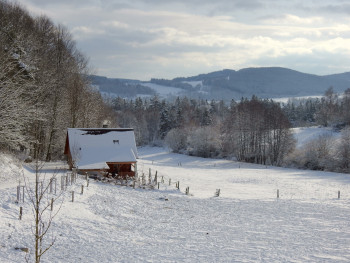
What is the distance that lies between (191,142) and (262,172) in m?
31.5

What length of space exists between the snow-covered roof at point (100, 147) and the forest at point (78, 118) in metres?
4.03

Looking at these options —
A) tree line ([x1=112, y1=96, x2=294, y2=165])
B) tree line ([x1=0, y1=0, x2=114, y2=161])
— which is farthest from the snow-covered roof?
tree line ([x1=112, y1=96, x2=294, y2=165])

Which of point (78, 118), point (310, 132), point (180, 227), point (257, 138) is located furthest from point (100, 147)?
point (310, 132)

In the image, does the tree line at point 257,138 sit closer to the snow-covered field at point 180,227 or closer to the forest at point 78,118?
the forest at point 78,118

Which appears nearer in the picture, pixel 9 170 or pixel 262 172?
pixel 9 170

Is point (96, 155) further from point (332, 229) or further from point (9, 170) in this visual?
point (332, 229)

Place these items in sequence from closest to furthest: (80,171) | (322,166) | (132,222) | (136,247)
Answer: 1. (136,247)
2. (132,222)
3. (80,171)
4. (322,166)

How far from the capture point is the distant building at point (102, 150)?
32031 mm

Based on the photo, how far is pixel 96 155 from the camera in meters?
33.1

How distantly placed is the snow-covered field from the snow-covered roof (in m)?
4.94

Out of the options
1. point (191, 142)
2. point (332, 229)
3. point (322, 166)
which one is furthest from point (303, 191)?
point (191, 142)

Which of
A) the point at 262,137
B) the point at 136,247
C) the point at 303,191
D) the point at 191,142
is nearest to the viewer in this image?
the point at 136,247

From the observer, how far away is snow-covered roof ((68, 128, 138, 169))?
106 feet

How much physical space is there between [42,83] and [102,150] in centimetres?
955
